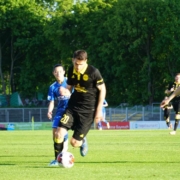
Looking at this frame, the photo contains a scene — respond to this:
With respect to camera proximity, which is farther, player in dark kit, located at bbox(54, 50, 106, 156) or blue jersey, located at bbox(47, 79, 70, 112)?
blue jersey, located at bbox(47, 79, 70, 112)

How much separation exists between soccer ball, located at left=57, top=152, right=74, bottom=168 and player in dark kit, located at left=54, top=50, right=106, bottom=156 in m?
0.23

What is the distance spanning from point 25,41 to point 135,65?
43.8 feet

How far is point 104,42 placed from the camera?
74.1 metres

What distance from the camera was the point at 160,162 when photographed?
52.5ft

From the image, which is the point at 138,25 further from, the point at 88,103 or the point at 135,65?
the point at 88,103

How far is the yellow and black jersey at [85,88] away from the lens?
14266 mm

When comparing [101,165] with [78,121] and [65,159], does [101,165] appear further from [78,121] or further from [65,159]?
[78,121]

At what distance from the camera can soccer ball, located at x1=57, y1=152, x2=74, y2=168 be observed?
1440 cm

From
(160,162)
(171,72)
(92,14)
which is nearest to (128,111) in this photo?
(171,72)

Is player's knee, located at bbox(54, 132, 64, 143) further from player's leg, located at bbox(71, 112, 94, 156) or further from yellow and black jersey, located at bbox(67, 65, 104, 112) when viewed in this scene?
yellow and black jersey, located at bbox(67, 65, 104, 112)

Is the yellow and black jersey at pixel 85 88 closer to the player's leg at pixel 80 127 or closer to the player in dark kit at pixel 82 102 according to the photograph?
the player in dark kit at pixel 82 102

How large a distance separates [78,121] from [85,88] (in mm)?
639

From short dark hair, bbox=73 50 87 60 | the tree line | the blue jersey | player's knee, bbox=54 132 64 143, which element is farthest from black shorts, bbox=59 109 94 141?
the tree line

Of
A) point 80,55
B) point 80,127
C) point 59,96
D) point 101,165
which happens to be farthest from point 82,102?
point 59,96
